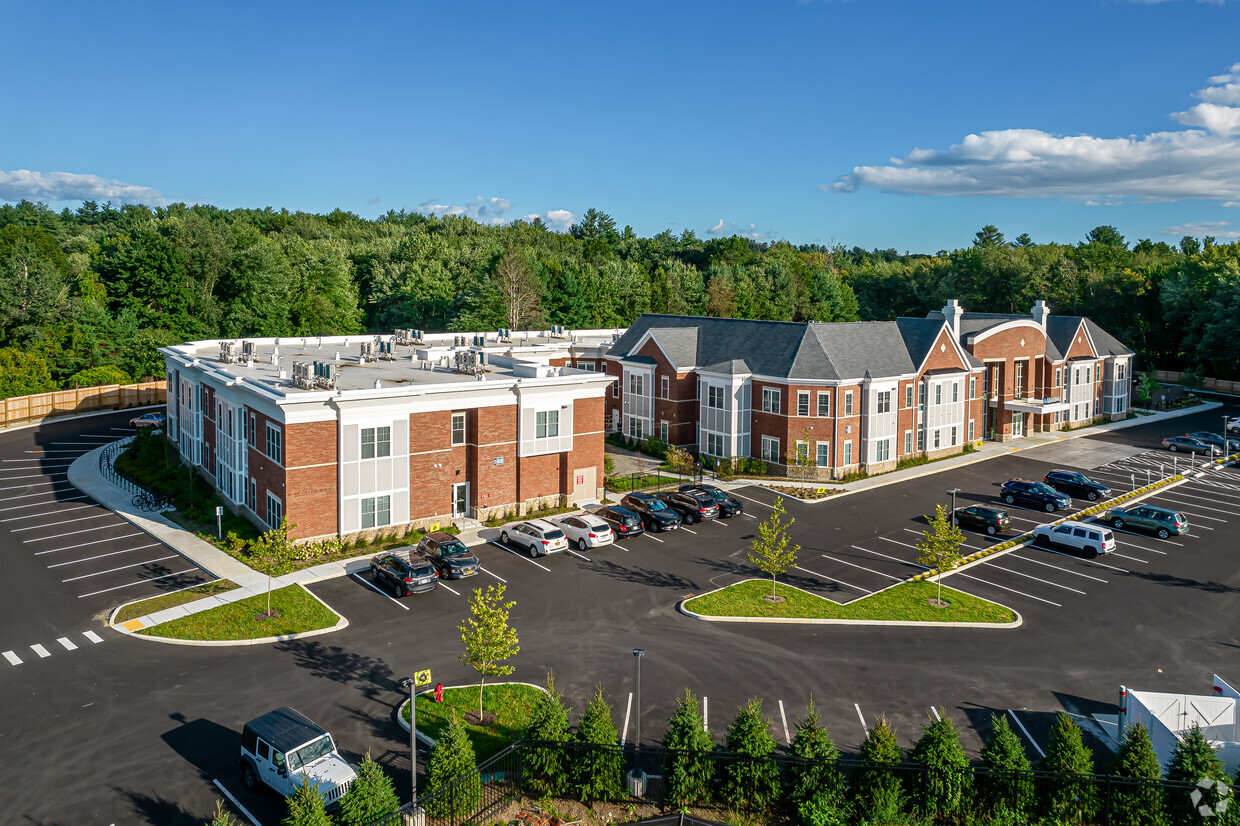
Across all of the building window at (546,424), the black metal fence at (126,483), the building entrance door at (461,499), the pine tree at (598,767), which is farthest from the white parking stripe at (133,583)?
the pine tree at (598,767)

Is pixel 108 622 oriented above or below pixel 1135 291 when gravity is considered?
below

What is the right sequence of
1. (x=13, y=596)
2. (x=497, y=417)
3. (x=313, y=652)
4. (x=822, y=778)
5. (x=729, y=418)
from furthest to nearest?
(x=729, y=418), (x=497, y=417), (x=13, y=596), (x=313, y=652), (x=822, y=778)

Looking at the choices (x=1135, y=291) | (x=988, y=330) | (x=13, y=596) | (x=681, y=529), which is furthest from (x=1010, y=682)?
(x=1135, y=291)

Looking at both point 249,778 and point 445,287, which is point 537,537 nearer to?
point 249,778

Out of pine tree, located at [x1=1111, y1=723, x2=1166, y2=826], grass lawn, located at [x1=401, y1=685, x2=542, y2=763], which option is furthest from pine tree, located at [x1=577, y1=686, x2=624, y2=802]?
→ pine tree, located at [x1=1111, y1=723, x2=1166, y2=826]

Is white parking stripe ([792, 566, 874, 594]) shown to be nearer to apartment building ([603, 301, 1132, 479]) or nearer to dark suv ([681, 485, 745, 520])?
dark suv ([681, 485, 745, 520])

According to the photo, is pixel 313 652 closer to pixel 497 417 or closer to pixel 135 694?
pixel 135 694

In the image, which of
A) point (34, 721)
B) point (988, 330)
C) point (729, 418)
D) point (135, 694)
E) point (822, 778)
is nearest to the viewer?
point (822, 778)

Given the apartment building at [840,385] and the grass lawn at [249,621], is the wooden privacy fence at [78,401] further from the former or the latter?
the grass lawn at [249,621]
